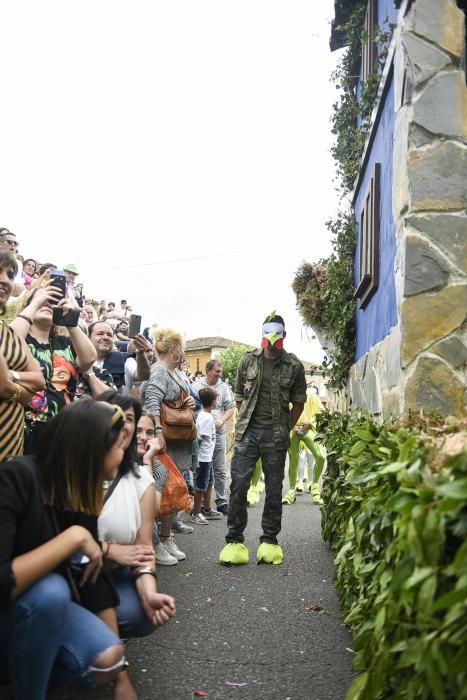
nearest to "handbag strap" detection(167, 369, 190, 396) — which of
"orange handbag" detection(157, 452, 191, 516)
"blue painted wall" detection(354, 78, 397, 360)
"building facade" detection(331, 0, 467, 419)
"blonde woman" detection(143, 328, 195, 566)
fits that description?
"blonde woman" detection(143, 328, 195, 566)

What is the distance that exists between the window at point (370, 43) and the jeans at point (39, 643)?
628 cm

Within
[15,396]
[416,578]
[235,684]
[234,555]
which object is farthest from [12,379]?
[234,555]

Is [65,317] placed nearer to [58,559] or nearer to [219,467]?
[58,559]

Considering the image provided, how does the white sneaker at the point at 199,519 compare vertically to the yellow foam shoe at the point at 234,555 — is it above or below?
below

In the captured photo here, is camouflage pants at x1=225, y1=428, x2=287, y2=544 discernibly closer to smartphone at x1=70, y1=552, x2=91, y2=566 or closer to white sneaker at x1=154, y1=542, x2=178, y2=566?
white sneaker at x1=154, y1=542, x2=178, y2=566

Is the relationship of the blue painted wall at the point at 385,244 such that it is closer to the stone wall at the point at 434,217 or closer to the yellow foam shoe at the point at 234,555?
the stone wall at the point at 434,217

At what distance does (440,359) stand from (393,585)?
8.70ft

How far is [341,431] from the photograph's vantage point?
20.7 feet

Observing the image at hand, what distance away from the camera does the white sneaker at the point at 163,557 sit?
6.46 m

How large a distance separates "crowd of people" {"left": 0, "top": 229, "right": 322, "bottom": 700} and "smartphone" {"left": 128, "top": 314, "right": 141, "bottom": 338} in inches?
9.3

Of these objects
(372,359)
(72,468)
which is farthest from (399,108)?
(72,468)

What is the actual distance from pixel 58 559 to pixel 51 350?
238 cm

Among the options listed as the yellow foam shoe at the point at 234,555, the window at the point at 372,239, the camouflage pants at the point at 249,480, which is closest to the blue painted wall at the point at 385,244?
the window at the point at 372,239

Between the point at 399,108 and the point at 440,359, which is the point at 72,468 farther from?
the point at 399,108
